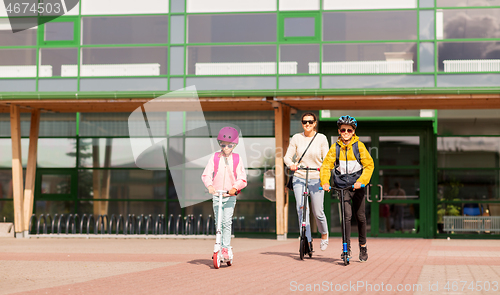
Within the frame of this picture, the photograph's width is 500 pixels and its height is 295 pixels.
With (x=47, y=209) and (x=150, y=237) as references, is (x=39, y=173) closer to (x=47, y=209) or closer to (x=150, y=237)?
(x=47, y=209)

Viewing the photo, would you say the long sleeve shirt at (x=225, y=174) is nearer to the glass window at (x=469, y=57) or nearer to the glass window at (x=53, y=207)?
the glass window at (x=469, y=57)

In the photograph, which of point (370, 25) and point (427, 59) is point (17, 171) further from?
point (427, 59)

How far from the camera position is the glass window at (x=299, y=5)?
52.3 feet

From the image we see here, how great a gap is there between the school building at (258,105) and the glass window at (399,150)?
0.03 m

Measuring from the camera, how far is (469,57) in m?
15.4

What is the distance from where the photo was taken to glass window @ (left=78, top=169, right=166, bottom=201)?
633 inches

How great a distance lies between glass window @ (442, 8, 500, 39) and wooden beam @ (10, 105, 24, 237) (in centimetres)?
1053

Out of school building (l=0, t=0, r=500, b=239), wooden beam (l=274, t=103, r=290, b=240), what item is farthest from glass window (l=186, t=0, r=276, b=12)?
wooden beam (l=274, t=103, r=290, b=240)

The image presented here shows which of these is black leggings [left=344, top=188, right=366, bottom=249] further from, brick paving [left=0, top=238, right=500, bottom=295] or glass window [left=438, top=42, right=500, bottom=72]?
glass window [left=438, top=42, right=500, bottom=72]

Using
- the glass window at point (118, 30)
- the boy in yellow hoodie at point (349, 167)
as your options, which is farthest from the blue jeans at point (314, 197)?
the glass window at point (118, 30)

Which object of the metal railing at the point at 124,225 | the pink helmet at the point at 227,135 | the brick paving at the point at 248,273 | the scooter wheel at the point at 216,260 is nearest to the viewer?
the brick paving at the point at 248,273

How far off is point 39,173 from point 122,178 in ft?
7.20

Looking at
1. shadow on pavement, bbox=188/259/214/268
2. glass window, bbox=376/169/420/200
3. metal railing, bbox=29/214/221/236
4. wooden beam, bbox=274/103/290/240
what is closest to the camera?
shadow on pavement, bbox=188/259/214/268

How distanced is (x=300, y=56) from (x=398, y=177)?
3.82m
